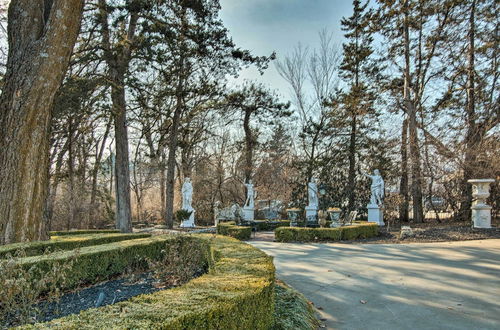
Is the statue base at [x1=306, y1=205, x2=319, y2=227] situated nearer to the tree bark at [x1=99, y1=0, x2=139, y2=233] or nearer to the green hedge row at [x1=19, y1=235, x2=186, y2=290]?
the tree bark at [x1=99, y1=0, x2=139, y2=233]

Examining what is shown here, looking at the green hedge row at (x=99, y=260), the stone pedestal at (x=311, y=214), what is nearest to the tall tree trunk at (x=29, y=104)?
the green hedge row at (x=99, y=260)

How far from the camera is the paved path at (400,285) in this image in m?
3.38

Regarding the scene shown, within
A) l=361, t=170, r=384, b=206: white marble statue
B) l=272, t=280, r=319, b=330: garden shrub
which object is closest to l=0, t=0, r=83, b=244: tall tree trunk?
l=272, t=280, r=319, b=330: garden shrub

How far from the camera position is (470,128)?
533 inches

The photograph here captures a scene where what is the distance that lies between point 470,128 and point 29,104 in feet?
50.2

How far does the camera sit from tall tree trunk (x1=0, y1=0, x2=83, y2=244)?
583 centimetres

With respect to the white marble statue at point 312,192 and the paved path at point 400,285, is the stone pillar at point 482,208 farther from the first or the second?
the white marble statue at point 312,192

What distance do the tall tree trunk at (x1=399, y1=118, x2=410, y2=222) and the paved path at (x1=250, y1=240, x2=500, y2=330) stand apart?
27.7ft

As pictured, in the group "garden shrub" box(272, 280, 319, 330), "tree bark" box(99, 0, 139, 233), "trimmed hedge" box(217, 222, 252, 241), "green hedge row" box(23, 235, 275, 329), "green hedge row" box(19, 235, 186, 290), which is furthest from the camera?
"tree bark" box(99, 0, 139, 233)

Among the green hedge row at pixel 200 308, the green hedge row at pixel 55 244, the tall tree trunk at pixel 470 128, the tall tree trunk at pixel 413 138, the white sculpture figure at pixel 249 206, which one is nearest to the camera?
the green hedge row at pixel 200 308

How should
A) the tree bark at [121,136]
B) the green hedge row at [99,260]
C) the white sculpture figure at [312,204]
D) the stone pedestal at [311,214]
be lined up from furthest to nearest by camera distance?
the white sculpture figure at [312,204]
the stone pedestal at [311,214]
the tree bark at [121,136]
the green hedge row at [99,260]

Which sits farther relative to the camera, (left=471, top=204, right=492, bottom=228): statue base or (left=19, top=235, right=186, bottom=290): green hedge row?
(left=471, top=204, right=492, bottom=228): statue base

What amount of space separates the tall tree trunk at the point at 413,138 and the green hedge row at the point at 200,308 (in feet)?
45.2

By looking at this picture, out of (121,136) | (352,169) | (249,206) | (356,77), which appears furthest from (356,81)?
(121,136)
